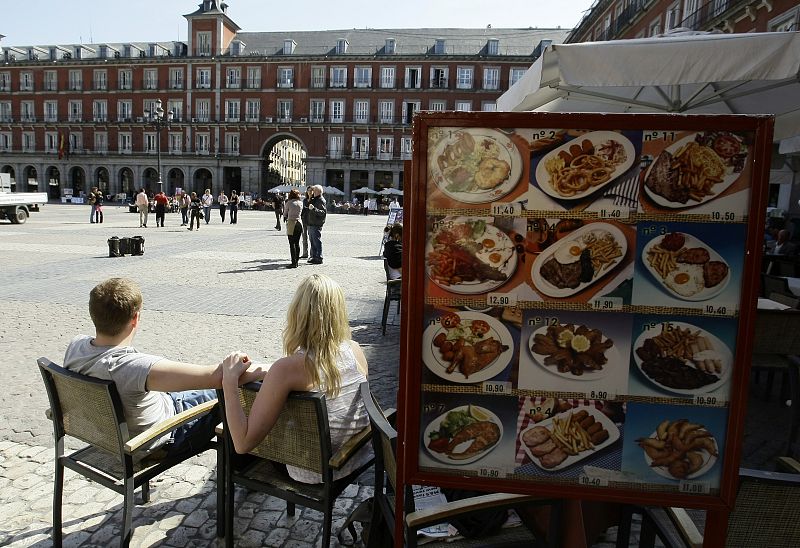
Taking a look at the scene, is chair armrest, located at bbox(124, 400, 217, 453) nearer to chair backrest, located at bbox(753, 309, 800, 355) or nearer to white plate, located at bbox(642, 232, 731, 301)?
white plate, located at bbox(642, 232, 731, 301)

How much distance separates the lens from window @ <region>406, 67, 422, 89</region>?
2015 inches

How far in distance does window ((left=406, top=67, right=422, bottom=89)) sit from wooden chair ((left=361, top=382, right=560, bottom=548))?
171 feet

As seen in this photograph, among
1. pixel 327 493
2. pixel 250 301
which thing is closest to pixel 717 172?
pixel 327 493

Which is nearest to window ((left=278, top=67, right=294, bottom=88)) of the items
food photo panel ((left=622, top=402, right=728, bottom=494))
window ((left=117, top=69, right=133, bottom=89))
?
window ((left=117, top=69, right=133, bottom=89))

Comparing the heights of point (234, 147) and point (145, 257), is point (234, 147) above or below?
above

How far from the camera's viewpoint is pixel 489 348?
1.83 m

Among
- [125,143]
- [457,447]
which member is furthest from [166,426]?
[125,143]

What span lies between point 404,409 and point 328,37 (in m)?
59.1

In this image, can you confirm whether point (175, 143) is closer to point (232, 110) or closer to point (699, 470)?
point (232, 110)

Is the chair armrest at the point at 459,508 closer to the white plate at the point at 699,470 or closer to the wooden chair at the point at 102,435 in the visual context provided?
the white plate at the point at 699,470

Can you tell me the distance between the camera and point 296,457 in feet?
8.13

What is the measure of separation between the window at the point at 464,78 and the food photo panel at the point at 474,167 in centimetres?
5172

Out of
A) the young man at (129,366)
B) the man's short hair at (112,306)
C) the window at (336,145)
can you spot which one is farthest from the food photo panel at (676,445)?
the window at (336,145)

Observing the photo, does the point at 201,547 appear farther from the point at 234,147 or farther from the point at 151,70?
the point at 151,70
